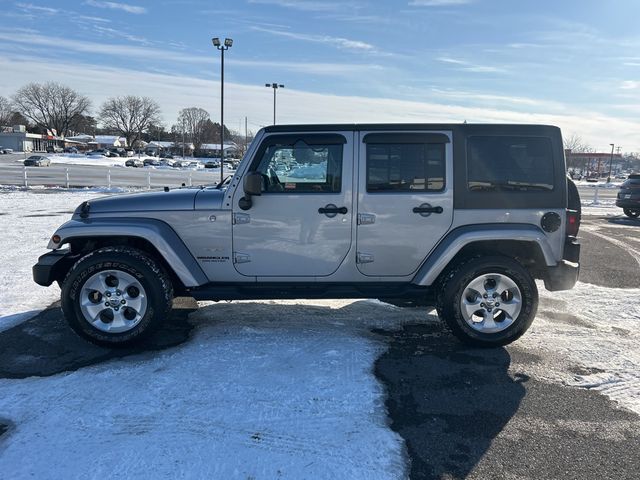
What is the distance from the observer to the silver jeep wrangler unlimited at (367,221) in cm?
427

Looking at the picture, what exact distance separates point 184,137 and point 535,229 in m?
124

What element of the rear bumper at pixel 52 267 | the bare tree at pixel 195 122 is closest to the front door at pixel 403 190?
the rear bumper at pixel 52 267

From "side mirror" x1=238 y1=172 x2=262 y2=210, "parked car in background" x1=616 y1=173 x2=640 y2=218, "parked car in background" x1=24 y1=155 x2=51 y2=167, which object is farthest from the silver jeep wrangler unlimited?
"parked car in background" x1=24 y1=155 x2=51 y2=167

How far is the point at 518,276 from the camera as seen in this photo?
4.27 metres

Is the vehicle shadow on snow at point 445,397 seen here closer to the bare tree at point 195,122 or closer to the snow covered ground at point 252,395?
the snow covered ground at point 252,395

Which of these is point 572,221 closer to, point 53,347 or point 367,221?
point 367,221

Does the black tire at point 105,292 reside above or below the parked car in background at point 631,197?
below

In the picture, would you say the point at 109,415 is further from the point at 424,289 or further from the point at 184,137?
the point at 184,137

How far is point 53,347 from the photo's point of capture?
419cm

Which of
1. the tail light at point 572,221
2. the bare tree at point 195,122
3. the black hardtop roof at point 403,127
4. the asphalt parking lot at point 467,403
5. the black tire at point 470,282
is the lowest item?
the asphalt parking lot at point 467,403

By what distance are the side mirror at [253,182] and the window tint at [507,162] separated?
76.1 inches

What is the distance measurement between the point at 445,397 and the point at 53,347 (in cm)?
338

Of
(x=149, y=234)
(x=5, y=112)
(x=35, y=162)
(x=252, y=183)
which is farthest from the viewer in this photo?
(x=5, y=112)

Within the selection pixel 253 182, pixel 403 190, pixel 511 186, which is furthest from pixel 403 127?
pixel 253 182
